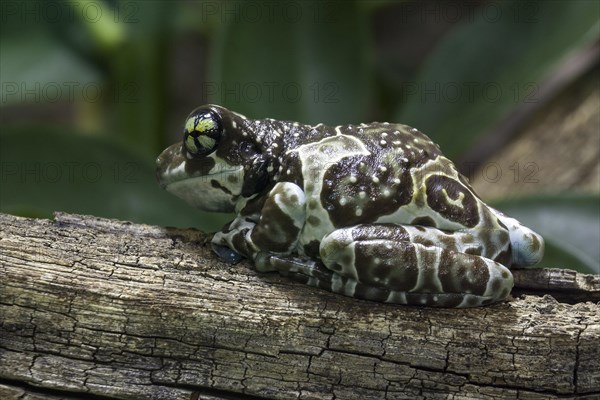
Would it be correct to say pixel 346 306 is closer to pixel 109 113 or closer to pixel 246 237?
pixel 246 237

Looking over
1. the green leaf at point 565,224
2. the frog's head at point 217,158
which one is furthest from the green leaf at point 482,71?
the frog's head at point 217,158

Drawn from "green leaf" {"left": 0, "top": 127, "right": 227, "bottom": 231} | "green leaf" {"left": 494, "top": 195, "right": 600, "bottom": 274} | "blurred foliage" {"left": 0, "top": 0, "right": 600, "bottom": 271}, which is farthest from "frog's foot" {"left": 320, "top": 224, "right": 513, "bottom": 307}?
"green leaf" {"left": 0, "top": 127, "right": 227, "bottom": 231}

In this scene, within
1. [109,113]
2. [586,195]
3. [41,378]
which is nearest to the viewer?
[41,378]

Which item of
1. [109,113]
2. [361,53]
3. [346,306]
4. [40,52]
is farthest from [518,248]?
[109,113]

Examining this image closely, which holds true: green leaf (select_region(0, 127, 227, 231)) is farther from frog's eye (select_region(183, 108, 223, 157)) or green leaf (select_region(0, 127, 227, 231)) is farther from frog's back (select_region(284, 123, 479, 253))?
frog's back (select_region(284, 123, 479, 253))

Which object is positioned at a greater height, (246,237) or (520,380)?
(246,237)

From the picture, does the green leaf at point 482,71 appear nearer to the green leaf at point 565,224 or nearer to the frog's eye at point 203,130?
the green leaf at point 565,224

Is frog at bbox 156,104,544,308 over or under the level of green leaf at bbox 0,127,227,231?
under
